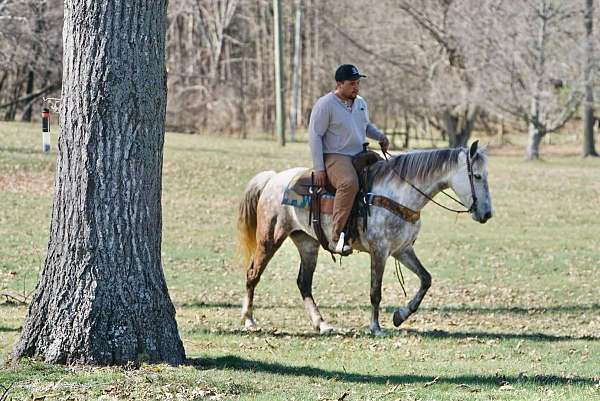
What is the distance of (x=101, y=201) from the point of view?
8.62 metres

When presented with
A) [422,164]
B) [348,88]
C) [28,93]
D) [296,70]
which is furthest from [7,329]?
[296,70]

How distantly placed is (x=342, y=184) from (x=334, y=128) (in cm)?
64

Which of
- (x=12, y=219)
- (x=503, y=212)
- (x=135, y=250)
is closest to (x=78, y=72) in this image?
(x=135, y=250)

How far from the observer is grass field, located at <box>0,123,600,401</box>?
836 cm

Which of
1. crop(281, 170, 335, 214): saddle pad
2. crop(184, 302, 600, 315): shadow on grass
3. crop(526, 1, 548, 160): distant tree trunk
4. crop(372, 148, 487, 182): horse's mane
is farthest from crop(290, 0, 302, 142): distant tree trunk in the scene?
crop(372, 148, 487, 182): horse's mane

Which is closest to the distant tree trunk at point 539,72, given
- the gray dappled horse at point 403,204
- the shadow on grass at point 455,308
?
the shadow on grass at point 455,308

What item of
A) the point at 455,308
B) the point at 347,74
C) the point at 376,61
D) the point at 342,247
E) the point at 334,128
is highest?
the point at 376,61

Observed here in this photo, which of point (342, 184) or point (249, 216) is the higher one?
point (342, 184)

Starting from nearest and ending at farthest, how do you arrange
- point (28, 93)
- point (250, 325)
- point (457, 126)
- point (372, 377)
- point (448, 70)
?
point (372, 377)
point (250, 325)
point (28, 93)
point (448, 70)
point (457, 126)

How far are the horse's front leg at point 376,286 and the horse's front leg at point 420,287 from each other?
30 centimetres

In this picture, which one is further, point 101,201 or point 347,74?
point 347,74

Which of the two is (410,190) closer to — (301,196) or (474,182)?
(474,182)

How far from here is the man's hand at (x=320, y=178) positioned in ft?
40.4

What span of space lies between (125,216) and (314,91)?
60836mm
